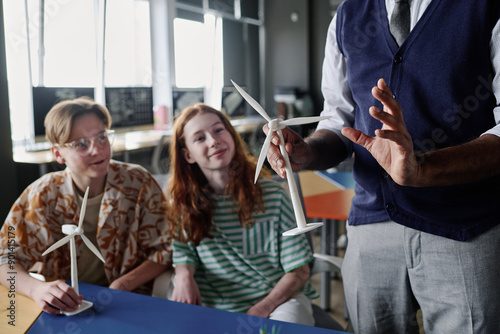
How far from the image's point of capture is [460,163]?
102 cm

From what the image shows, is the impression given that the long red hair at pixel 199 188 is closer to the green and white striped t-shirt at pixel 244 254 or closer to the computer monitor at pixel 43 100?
the green and white striped t-shirt at pixel 244 254

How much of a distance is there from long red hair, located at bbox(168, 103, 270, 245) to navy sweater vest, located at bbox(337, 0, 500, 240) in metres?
0.61

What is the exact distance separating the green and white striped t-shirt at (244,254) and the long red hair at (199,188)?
0.03 m

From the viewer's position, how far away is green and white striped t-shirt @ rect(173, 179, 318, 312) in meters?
1.75

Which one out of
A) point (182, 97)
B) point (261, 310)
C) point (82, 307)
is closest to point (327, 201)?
point (261, 310)

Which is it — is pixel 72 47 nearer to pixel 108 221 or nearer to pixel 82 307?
pixel 108 221

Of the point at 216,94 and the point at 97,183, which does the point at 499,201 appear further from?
the point at 216,94

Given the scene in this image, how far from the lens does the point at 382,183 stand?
1.32 metres

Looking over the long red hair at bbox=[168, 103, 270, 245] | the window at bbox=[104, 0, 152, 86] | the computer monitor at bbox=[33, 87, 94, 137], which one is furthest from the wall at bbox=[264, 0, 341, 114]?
the long red hair at bbox=[168, 103, 270, 245]

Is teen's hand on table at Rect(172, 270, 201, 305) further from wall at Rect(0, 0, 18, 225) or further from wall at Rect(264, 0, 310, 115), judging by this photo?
wall at Rect(264, 0, 310, 115)

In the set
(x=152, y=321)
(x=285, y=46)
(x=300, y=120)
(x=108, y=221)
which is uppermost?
(x=285, y=46)

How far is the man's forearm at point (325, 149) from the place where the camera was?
4.32ft

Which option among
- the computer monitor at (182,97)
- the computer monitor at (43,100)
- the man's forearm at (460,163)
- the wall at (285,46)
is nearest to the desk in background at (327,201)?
the man's forearm at (460,163)

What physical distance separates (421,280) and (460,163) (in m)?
0.40
